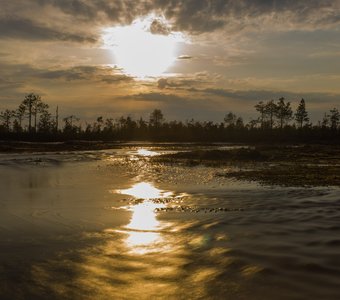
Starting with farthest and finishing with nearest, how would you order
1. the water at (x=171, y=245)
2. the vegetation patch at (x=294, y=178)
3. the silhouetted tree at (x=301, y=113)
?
the silhouetted tree at (x=301, y=113) → the vegetation patch at (x=294, y=178) → the water at (x=171, y=245)

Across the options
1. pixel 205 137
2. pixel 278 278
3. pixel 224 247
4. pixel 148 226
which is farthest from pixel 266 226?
pixel 205 137

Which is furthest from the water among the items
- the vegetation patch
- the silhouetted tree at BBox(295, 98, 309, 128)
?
the silhouetted tree at BBox(295, 98, 309, 128)

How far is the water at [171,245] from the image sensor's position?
7.05 metres

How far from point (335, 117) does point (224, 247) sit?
117 metres

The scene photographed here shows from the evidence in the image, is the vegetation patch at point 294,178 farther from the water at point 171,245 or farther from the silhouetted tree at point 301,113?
the silhouetted tree at point 301,113

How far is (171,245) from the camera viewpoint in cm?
963

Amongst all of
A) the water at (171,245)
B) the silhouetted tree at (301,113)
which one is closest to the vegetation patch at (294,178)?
the water at (171,245)

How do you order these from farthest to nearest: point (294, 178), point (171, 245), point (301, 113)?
point (301, 113), point (294, 178), point (171, 245)

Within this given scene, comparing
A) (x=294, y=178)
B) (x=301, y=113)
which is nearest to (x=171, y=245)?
(x=294, y=178)

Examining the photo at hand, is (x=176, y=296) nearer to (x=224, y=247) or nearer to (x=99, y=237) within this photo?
(x=224, y=247)

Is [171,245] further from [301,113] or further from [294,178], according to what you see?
[301,113]

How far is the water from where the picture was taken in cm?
705

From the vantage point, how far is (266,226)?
37.1ft

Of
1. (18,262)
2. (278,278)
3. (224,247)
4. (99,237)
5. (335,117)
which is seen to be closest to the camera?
(278,278)
